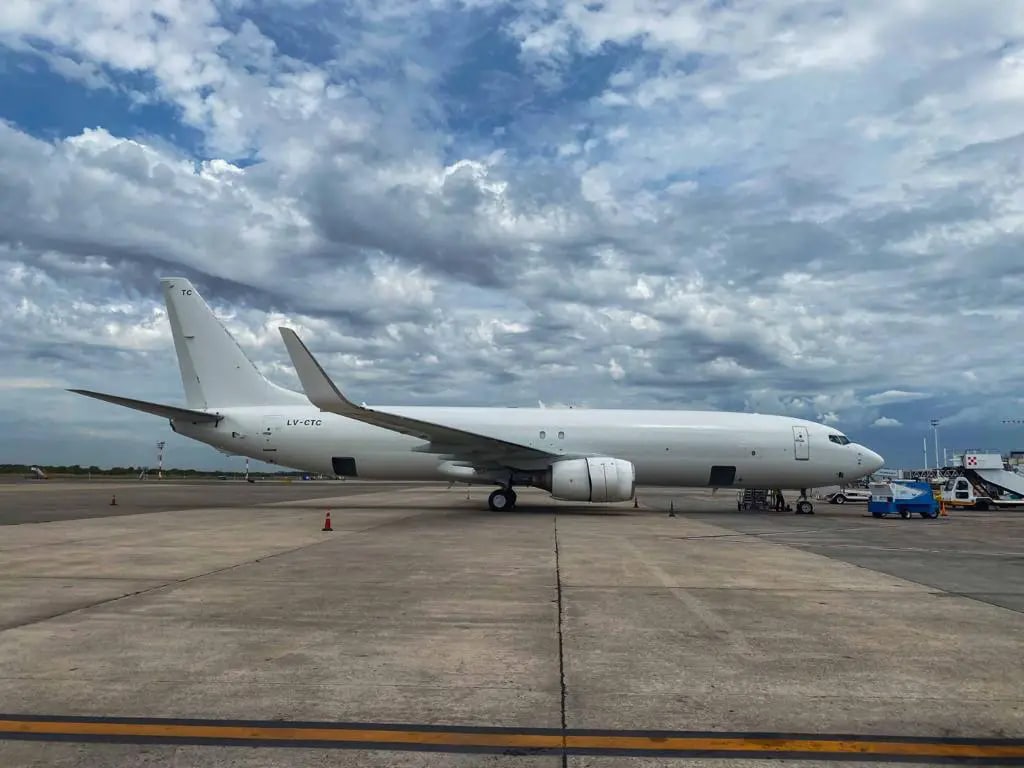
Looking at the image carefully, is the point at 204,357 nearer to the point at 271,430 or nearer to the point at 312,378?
the point at 271,430

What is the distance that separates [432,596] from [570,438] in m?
15.2

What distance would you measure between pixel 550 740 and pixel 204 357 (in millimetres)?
22659

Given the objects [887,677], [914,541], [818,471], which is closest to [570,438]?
[818,471]

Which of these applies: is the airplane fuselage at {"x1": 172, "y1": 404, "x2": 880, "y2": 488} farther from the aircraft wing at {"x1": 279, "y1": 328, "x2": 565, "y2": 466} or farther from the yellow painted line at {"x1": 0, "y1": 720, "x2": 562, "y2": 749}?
the yellow painted line at {"x1": 0, "y1": 720, "x2": 562, "y2": 749}

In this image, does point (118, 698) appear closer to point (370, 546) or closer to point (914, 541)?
point (370, 546)

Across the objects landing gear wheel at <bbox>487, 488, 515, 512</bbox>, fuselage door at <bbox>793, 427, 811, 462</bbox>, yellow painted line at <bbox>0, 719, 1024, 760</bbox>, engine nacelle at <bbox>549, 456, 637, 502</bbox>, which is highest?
fuselage door at <bbox>793, 427, 811, 462</bbox>

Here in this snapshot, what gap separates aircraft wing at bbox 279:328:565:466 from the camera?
18562mm

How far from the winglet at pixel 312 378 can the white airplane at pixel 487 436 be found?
3565 mm

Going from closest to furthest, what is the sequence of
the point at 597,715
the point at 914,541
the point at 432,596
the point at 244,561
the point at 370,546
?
the point at 597,715 → the point at 432,596 → the point at 244,561 → the point at 370,546 → the point at 914,541

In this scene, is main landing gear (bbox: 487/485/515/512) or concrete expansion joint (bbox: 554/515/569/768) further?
main landing gear (bbox: 487/485/515/512)

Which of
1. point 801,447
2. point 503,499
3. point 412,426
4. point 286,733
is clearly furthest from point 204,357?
point 286,733

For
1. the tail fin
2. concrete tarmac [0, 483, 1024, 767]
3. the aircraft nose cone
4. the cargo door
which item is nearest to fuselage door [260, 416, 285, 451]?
the cargo door

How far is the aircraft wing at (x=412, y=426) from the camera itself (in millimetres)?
18562

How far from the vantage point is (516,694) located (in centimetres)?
454
